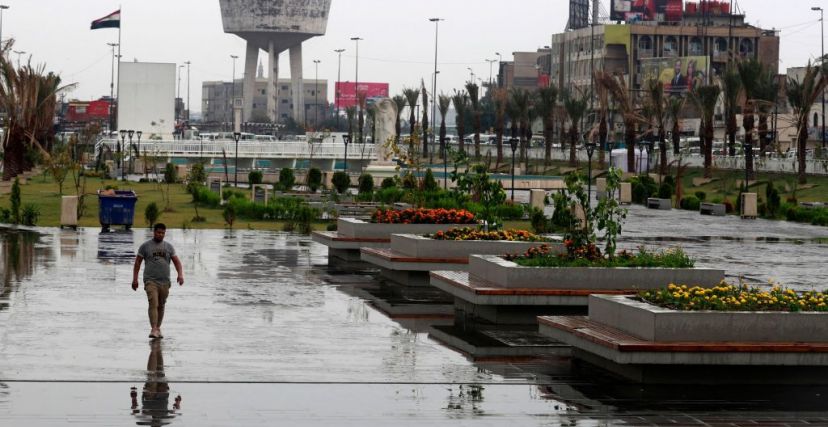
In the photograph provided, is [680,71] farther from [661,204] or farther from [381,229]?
[381,229]

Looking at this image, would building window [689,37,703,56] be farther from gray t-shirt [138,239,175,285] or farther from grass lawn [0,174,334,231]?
gray t-shirt [138,239,175,285]

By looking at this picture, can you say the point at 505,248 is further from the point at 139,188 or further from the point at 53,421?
the point at 139,188

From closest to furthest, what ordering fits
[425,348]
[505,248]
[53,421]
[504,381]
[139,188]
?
[53,421] → [504,381] → [425,348] → [505,248] → [139,188]

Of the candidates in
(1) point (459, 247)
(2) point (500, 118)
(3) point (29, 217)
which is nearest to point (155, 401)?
(1) point (459, 247)

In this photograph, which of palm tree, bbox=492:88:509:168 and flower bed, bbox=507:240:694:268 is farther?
palm tree, bbox=492:88:509:168

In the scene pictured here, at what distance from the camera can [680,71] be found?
130 m

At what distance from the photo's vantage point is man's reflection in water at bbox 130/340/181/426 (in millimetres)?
11977

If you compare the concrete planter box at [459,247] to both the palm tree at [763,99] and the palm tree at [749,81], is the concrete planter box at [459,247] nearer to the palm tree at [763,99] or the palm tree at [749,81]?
the palm tree at [749,81]

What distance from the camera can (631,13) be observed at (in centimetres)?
15925

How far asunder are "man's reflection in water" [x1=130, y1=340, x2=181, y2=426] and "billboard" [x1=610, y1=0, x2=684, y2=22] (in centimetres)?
14274

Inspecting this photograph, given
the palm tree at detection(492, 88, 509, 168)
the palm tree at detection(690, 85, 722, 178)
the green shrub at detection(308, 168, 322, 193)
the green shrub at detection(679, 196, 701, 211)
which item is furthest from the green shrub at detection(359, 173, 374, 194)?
the palm tree at detection(492, 88, 509, 168)

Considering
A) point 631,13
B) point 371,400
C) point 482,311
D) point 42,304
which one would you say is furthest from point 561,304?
point 631,13

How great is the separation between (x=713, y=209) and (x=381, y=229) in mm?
26318

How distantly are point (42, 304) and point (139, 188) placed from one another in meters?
42.1
